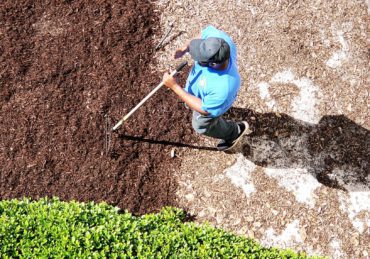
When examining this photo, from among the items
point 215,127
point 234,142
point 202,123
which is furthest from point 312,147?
point 202,123

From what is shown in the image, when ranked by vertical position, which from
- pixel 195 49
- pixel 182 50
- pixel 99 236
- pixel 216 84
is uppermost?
pixel 195 49

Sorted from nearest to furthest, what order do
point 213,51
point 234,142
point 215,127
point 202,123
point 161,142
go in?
1. point 213,51
2. point 202,123
3. point 215,127
4. point 234,142
5. point 161,142

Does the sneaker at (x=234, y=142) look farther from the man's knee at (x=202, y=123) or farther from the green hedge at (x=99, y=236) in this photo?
the green hedge at (x=99, y=236)

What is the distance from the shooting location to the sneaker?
579cm

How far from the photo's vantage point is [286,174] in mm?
6125

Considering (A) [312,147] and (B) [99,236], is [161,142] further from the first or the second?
(A) [312,147]

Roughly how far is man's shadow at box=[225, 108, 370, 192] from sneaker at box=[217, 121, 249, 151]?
0.34m

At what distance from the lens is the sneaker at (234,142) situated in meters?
5.79

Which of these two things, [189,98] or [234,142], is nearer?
[189,98]

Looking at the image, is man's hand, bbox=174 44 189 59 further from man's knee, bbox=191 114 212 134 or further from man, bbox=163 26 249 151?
man's knee, bbox=191 114 212 134

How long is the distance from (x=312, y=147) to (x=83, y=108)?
3363 millimetres

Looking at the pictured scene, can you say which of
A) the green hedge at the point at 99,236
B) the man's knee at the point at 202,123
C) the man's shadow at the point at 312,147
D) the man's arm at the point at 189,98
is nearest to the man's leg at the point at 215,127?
the man's knee at the point at 202,123

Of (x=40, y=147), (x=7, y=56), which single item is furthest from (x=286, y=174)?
(x=7, y=56)

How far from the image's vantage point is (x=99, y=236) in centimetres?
455
